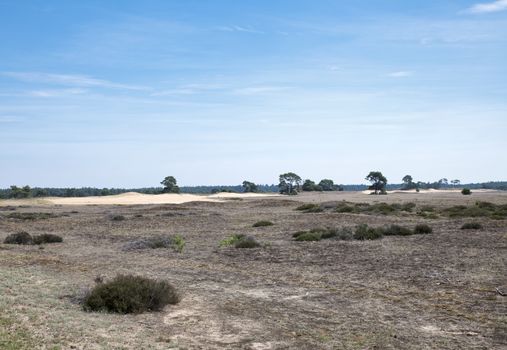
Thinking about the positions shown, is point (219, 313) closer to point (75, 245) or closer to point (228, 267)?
point (228, 267)

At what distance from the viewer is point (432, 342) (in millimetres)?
9516

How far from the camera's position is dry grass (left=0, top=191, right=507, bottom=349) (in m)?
9.66

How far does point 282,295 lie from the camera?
13984 mm

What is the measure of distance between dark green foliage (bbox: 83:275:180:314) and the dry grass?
0.26 meters

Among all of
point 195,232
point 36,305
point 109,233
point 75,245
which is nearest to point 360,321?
point 36,305

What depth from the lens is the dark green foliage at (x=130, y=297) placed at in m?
11.8

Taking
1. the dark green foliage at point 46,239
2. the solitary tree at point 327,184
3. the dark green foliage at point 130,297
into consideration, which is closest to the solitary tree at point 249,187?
the solitary tree at point 327,184

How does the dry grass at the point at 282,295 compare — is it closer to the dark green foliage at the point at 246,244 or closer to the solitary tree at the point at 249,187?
the dark green foliage at the point at 246,244

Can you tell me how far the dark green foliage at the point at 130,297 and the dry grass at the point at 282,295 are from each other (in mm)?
260

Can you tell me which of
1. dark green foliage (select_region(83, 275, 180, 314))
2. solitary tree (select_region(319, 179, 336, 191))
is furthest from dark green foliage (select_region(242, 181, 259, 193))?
dark green foliage (select_region(83, 275, 180, 314))

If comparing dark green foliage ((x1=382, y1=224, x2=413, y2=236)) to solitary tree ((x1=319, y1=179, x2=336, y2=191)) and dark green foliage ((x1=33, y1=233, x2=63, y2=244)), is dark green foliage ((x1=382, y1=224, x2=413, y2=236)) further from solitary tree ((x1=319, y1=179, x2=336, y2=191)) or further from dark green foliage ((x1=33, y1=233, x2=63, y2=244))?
solitary tree ((x1=319, y1=179, x2=336, y2=191))

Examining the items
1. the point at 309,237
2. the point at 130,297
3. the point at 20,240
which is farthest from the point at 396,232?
the point at 20,240

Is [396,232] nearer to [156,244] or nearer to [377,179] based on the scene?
[156,244]

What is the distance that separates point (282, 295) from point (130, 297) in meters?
4.07
